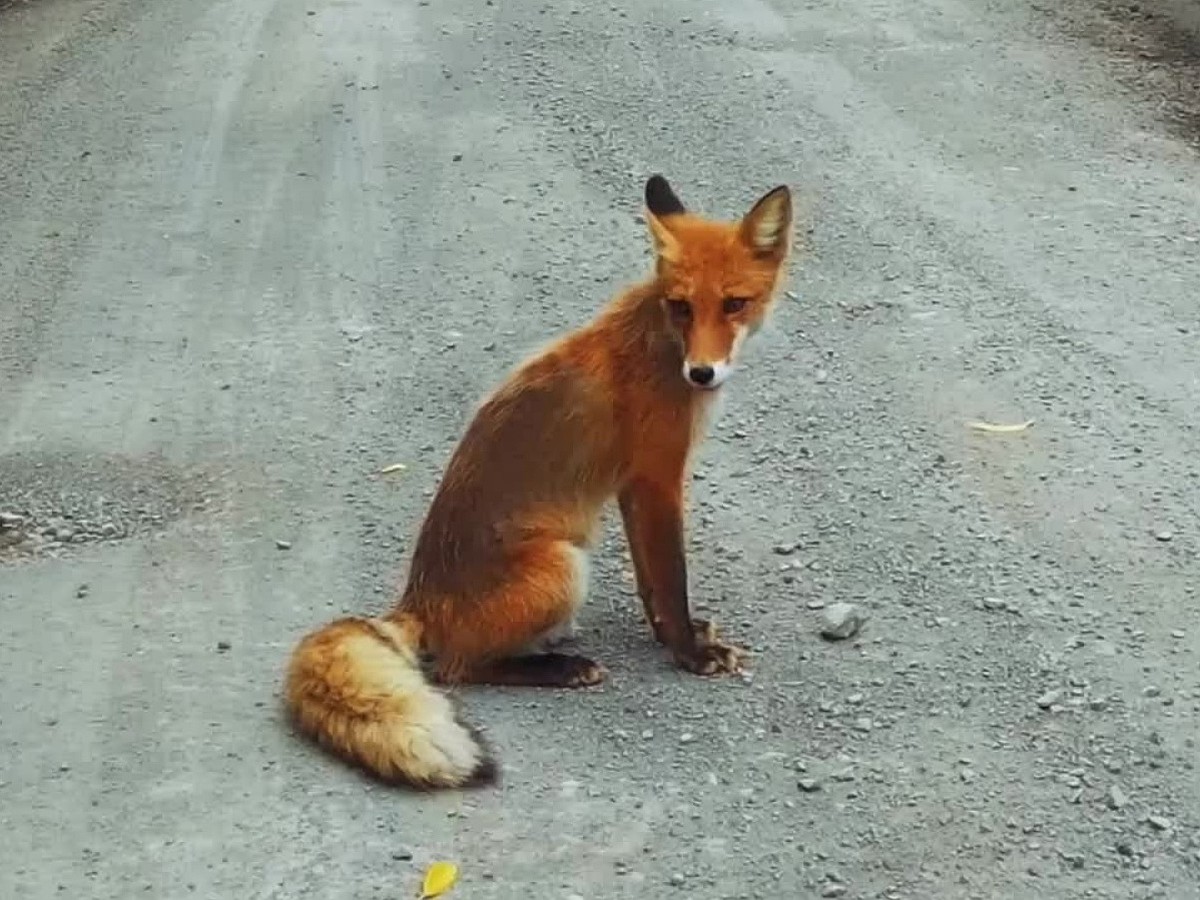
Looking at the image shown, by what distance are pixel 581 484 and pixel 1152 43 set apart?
22.3 ft

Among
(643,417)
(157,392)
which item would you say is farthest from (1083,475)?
(157,392)

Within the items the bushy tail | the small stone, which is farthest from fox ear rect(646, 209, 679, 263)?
the small stone

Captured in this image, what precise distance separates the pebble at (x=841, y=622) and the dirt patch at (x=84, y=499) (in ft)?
7.09

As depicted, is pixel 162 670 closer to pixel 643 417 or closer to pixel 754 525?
pixel 643 417

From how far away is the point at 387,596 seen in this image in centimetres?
543

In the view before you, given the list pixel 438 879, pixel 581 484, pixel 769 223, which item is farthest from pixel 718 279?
pixel 438 879

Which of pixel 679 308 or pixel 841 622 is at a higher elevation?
pixel 679 308

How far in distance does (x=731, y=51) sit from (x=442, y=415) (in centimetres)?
469

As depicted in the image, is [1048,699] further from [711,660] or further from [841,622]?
[711,660]

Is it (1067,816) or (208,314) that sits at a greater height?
(1067,816)

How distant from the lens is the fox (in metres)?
4.80

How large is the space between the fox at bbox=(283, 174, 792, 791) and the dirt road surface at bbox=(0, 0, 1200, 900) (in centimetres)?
21

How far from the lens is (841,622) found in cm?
509

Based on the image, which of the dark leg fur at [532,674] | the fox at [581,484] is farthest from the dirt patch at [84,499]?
the dark leg fur at [532,674]
